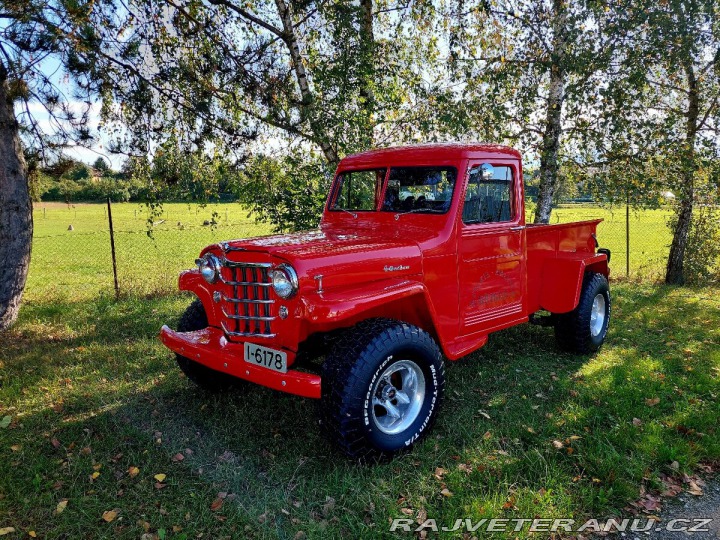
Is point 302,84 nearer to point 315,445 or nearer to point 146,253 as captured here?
point 315,445

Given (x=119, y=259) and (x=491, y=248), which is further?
(x=119, y=259)

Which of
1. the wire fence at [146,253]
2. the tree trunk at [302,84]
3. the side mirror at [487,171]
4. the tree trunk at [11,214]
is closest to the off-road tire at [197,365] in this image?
the side mirror at [487,171]

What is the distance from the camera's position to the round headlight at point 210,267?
12.0 ft

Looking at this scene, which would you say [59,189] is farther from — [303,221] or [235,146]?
[303,221]

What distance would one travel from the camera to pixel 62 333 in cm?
622

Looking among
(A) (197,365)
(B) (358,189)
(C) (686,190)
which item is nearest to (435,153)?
(B) (358,189)

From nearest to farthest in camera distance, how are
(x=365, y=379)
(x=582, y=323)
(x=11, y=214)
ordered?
(x=365, y=379) < (x=582, y=323) < (x=11, y=214)

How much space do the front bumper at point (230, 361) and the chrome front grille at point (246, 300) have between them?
0.15m

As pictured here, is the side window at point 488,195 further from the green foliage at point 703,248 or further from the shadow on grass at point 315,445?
the green foliage at point 703,248

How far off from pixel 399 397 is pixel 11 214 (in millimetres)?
5584

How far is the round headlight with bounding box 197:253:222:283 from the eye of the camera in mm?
3648

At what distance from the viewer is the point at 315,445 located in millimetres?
3590

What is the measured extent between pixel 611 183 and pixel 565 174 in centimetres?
85

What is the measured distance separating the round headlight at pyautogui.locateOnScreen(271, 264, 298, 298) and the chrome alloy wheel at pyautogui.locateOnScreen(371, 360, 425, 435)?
2.82 ft
